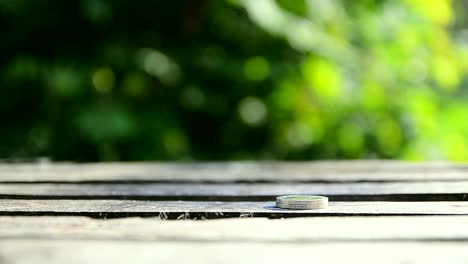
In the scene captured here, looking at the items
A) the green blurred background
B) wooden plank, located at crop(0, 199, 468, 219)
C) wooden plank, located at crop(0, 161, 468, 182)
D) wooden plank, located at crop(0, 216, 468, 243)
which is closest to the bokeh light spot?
the green blurred background

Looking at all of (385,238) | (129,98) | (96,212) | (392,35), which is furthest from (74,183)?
(392,35)

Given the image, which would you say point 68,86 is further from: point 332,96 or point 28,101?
point 332,96

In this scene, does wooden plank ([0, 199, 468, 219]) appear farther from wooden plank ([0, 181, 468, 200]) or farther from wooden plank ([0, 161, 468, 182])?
wooden plank ([0, 161, 468, 182])

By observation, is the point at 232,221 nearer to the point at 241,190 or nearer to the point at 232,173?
the point at 241,190

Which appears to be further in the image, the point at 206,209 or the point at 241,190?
the point at 241,190

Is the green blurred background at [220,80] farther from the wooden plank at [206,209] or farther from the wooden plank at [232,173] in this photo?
the wooden plank at [206,209]

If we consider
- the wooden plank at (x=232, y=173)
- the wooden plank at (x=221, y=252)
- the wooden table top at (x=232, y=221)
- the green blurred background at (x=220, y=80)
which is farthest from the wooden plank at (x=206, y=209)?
the green blurred background at (x=220, y=80)

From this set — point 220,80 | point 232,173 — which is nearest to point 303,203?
point 232,173

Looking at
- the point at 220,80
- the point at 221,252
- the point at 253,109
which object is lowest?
the point at 221,252
